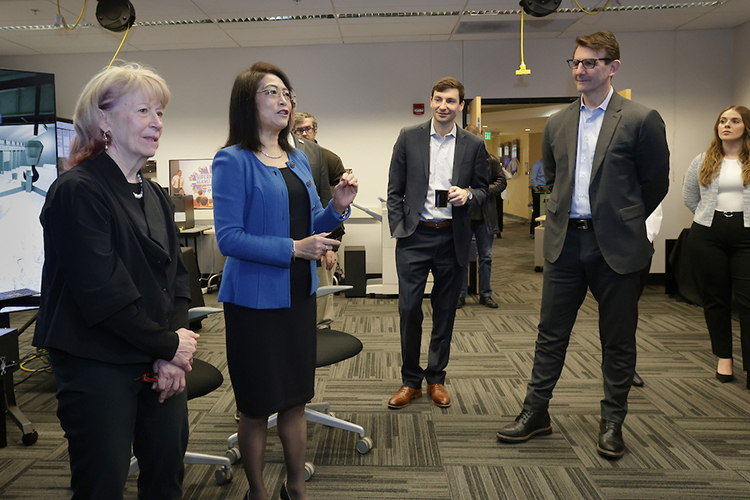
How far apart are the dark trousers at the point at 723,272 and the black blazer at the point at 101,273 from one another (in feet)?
9.66

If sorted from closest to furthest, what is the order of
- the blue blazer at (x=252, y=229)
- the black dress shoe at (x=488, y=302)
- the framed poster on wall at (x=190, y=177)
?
the blue blazer at (x=252, y=229), the black dress shoe at (x=488, y=302), the framed poster on wall at (x=190, y=177)

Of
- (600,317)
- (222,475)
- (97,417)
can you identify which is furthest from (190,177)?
(97,417)

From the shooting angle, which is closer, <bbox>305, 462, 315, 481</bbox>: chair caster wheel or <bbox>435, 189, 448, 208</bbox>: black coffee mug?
<bbox>305, 462, 315, 481</bbox>: chair caster wheel

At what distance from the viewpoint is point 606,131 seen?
6.58 feet

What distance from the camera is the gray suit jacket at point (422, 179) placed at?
2.52m

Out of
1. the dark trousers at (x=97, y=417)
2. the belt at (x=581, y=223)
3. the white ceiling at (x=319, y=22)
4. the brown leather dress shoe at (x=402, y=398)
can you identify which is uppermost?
the white ceiling at (x=319, y=22)

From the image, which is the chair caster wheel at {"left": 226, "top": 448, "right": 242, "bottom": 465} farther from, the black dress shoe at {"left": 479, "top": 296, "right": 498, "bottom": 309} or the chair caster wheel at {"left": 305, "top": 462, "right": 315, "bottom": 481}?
the black dress shoe at {"left": 479, "top": 296, "right": 498, "bottom": 309}

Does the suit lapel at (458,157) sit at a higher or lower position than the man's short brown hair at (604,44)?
lower

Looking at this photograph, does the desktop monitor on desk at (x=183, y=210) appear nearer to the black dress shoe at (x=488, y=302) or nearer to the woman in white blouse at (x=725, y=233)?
the black dress shoe at (x=488, y=302)

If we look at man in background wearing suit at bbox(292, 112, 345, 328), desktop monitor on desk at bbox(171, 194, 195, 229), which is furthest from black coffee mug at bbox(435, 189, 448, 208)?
desktop monitor on desk at bbox(171, 194, 195, 229)

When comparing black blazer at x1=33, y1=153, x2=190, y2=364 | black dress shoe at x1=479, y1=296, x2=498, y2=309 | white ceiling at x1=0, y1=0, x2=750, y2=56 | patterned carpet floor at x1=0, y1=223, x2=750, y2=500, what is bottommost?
patterned carpet floor at x1=0, y1=223, x2=750, y2=500

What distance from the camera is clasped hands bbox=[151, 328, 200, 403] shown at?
1.17 meters

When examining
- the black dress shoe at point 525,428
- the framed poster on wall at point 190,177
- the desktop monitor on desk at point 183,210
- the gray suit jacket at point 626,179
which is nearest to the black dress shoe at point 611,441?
the black dress shoe at point 525,428

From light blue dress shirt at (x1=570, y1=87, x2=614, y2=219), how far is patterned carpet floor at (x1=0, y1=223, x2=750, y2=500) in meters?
1.02
